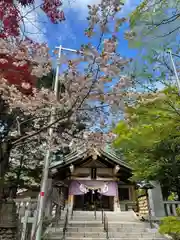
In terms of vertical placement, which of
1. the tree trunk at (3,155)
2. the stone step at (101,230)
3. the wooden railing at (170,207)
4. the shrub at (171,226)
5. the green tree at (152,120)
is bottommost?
the stone step at (101,230)

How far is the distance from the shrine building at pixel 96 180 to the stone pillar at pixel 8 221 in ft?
23.1

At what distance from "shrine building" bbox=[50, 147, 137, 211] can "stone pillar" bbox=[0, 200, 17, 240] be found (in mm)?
7055

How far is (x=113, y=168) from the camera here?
1281cm

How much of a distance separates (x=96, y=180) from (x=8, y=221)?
8.54 m

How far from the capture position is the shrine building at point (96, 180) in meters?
11.9

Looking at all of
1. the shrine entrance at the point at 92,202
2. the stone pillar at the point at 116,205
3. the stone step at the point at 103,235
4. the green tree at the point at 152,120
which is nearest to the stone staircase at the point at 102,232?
the stone step at the point at 103,235

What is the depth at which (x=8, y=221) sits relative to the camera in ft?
14.6

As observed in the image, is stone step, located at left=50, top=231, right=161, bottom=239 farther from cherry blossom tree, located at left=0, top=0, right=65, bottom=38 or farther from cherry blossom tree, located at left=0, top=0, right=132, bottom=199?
cherry blossom tree, located at left=0, top=0, right=65, bottom=38

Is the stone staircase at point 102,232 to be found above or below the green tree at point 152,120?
below

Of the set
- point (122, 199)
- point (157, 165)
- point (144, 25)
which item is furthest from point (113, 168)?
point (144, 25)

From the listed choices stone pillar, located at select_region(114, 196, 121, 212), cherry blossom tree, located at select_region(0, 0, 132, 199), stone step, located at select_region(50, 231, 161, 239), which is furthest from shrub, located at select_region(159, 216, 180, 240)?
stone pillar, located at select_region(114, 196, 121, 212)

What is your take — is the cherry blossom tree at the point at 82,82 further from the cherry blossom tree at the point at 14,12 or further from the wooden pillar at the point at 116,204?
the wooden pillar at the point at 116,204

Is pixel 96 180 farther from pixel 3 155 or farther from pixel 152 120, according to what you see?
pixel 3 155

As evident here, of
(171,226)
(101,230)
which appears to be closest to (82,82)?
(171,226)
